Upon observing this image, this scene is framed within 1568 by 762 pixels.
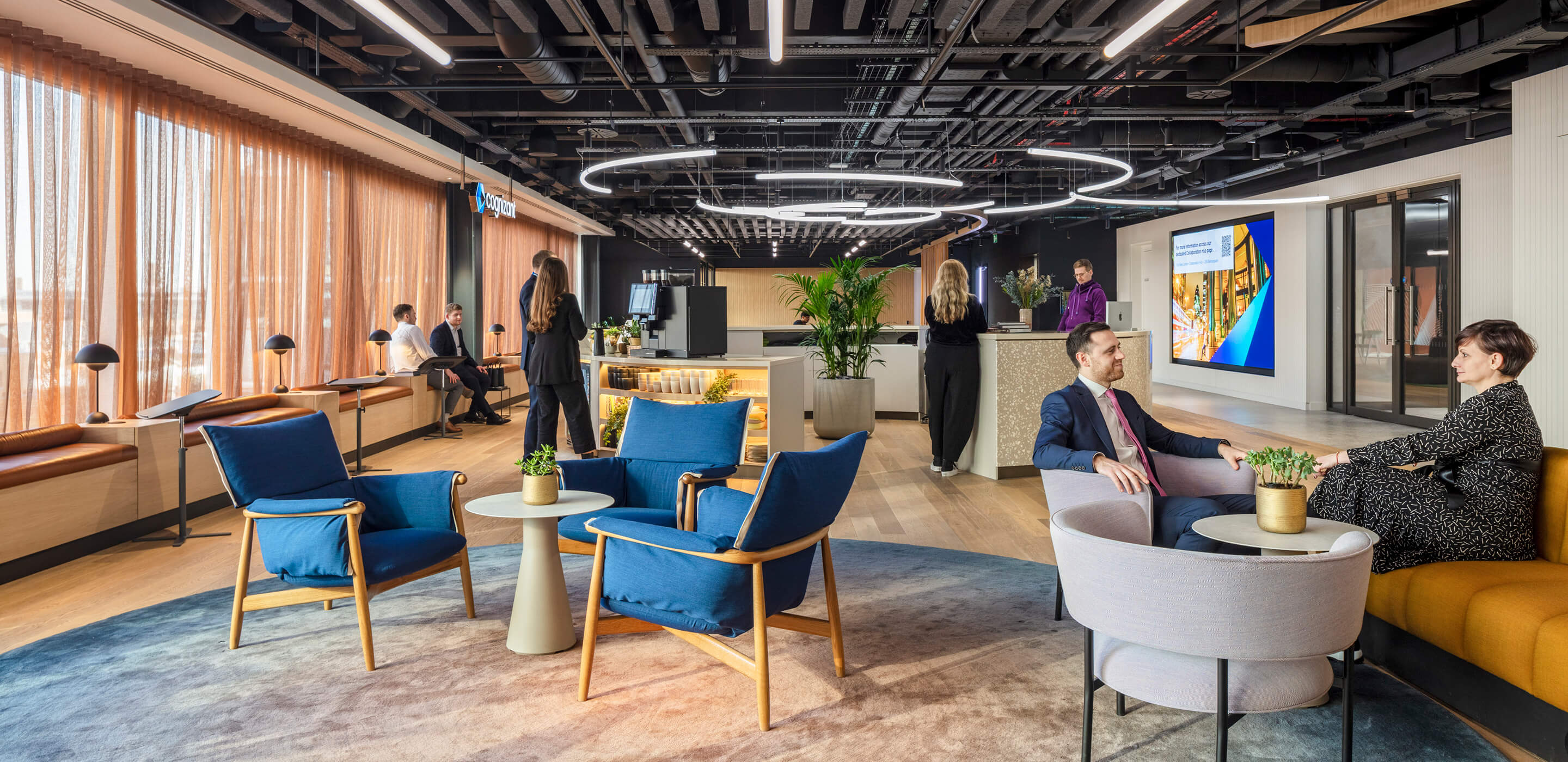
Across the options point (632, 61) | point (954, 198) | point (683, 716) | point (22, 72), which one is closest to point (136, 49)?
point (22, 72)

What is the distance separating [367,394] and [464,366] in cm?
216

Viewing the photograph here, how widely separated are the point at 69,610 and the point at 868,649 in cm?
356

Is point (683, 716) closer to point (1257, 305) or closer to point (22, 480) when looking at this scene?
point (22, 480)

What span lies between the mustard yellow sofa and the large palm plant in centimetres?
580

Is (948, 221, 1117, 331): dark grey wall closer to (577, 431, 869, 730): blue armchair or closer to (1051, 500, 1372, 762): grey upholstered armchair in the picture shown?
(577, 431, 869, 730): blue armchair

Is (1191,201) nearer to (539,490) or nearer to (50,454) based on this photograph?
(539,490)

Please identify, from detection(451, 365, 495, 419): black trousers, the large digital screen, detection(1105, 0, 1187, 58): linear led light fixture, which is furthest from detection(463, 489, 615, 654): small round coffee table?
the large digital screen

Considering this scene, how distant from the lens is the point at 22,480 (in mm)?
4477

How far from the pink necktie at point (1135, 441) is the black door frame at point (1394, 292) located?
26.0 feet

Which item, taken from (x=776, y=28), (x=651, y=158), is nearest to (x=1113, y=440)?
(x=776, y=28)

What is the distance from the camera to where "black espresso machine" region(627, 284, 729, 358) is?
21.6ft

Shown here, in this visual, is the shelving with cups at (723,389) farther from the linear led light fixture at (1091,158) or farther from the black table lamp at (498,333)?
the black table lamp at (498,333)

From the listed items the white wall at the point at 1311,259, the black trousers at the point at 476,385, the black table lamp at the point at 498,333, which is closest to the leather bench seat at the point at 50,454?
the black trousers at the point at 476,385

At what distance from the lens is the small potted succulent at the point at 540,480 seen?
3.47 metres
